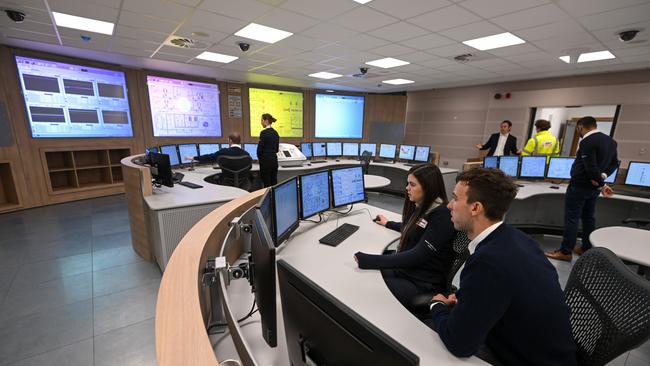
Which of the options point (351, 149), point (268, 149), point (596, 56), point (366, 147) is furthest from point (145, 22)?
point (596, 56)

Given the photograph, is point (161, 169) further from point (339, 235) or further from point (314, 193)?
point (339, 235)

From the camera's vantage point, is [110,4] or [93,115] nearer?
[110,4]

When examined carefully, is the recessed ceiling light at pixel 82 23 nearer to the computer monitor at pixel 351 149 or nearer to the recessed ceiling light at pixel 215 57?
the recessed ceiling light at pixel 215 57

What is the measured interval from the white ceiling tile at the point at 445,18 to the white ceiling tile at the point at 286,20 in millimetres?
1133

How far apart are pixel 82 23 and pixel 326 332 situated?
175 inches

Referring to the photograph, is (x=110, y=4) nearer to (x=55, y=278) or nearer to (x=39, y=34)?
(x=39, y=34)

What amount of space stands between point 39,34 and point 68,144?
2022 millimetres

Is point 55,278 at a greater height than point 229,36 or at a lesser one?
lesser

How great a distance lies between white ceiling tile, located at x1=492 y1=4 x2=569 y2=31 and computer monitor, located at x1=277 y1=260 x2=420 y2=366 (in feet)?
11.0

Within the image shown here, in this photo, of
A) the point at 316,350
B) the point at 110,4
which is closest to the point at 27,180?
the point at 110,4

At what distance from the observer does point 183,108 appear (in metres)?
6.01

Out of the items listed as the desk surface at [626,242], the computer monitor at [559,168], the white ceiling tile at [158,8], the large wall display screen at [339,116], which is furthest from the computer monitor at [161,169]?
the large wall display screen at [339,116]

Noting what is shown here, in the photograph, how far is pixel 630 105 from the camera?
4.78 metres

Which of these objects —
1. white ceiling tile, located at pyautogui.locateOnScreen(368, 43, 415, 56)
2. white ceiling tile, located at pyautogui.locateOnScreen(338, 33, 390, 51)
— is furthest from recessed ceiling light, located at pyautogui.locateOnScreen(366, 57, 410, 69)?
white ceiling tile, located at pyautogui.locateOnScreen(338, 33, 390, 51)
